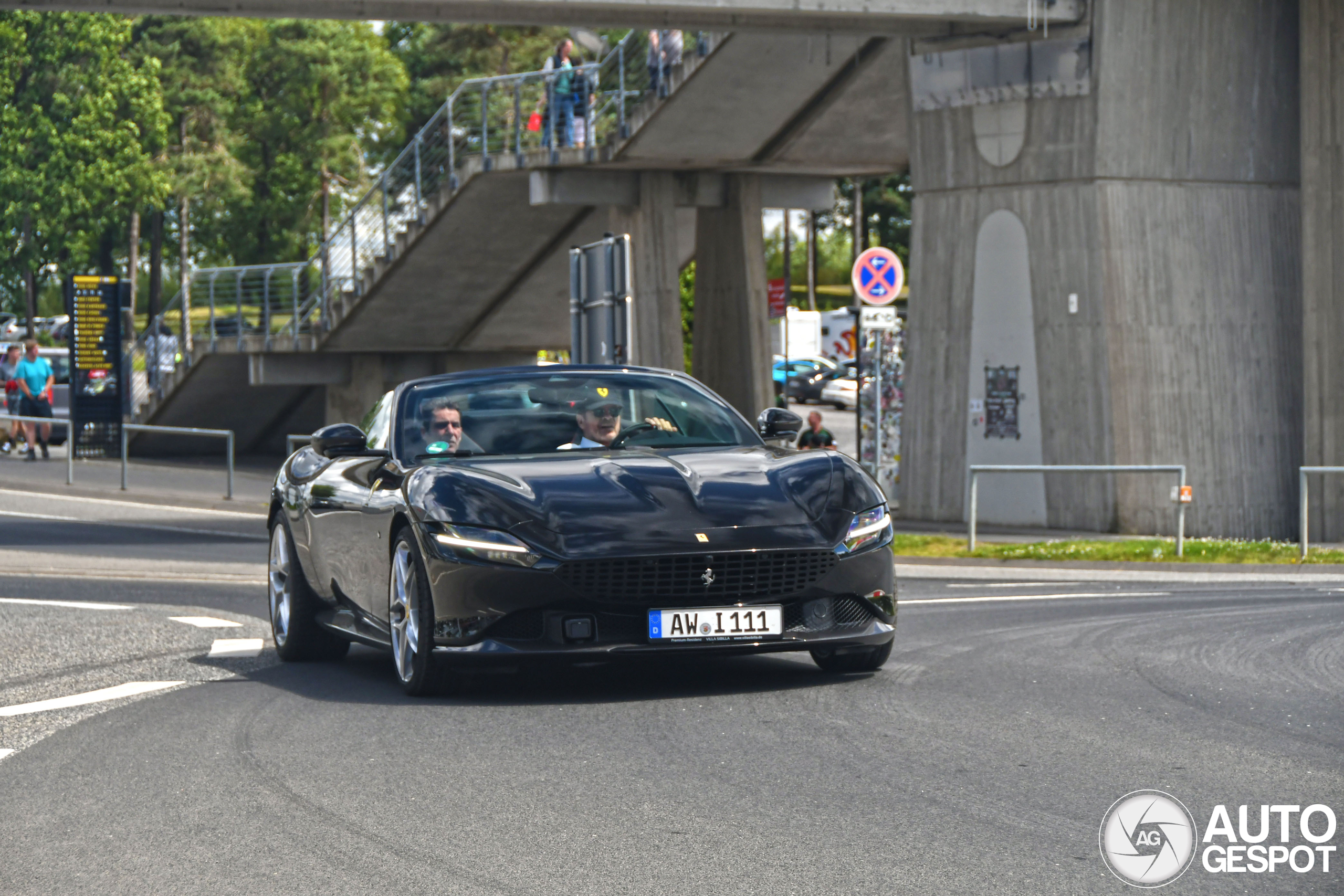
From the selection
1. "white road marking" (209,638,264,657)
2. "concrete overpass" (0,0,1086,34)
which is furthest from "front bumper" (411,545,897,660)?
"concrete overpass" (0,0,1086,34)

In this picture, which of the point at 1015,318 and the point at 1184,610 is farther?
the point at 1015,318

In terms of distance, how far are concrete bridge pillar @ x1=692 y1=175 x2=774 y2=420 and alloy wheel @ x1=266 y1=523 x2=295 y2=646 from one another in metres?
24.0

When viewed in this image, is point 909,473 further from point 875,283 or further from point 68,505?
point 68,505

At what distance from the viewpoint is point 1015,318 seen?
21.6 metres

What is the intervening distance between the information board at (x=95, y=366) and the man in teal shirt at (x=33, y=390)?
1.46ft

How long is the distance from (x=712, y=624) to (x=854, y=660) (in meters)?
1.05

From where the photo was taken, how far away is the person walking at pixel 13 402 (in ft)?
101

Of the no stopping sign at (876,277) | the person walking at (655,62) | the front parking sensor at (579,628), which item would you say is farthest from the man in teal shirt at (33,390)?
the front parking sensor at (579,628)

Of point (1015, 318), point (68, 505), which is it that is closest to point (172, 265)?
point (68, 505)

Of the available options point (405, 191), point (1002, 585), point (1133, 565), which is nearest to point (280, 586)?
point (1002, 585)

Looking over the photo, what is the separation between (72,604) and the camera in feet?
42.2

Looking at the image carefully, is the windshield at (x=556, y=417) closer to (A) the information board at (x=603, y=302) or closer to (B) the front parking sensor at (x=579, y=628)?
(B) the front parking sensor at (x=579, y=628)

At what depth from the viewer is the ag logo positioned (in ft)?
15.9

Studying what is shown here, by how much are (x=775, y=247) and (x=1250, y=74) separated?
9946 centimetres
